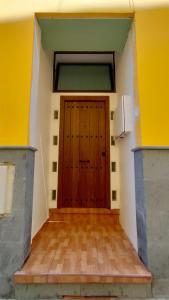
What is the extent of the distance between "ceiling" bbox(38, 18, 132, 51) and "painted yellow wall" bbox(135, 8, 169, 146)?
225 millimetres

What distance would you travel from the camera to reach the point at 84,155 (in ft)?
10.6

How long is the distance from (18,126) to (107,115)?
6.35 ft

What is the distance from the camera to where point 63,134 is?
323 centimetres

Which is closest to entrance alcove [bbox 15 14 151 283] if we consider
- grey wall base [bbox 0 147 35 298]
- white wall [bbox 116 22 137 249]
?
white wall [bbox 116 22 137 249]

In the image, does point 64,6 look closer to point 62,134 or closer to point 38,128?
point 38,128

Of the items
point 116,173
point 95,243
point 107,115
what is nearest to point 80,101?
point 107,115

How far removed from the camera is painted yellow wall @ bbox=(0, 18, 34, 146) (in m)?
1.61

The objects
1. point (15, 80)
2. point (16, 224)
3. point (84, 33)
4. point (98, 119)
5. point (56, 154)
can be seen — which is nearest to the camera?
point (16, 224)

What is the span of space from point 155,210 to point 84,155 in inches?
72.3

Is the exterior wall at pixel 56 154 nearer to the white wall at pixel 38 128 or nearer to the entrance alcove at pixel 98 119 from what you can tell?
the entrance alcove at pixel 98 119

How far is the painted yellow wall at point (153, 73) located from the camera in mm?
1595

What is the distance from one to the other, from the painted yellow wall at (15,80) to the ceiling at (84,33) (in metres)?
0.31

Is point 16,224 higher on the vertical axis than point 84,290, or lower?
higher

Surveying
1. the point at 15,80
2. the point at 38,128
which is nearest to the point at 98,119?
the point at 38,128
